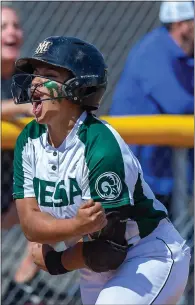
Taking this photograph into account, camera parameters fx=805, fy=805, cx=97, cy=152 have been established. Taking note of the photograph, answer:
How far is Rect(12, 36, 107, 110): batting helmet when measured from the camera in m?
3.18

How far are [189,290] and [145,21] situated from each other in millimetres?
1890

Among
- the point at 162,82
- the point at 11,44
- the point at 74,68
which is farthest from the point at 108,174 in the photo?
the point at 11,44

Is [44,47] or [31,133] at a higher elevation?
[44,47]

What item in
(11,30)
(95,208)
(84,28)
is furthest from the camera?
(84,28)

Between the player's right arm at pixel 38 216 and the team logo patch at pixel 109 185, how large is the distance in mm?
138

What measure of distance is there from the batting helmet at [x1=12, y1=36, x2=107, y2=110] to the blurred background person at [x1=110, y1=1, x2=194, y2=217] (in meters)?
1.56

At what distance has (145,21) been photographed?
5527 millimetres

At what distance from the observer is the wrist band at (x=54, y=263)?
335 cm

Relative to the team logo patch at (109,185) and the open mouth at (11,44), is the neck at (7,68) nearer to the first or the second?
the open mouth at (11,44)

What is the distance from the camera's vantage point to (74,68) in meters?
3.19

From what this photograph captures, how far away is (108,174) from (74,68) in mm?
456

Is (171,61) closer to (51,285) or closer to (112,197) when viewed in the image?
(51,285)

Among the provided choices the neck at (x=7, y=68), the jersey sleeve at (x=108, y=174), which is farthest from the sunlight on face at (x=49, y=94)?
the neck at (x=7, y=68)

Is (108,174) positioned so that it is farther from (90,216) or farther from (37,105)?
(37,105)
